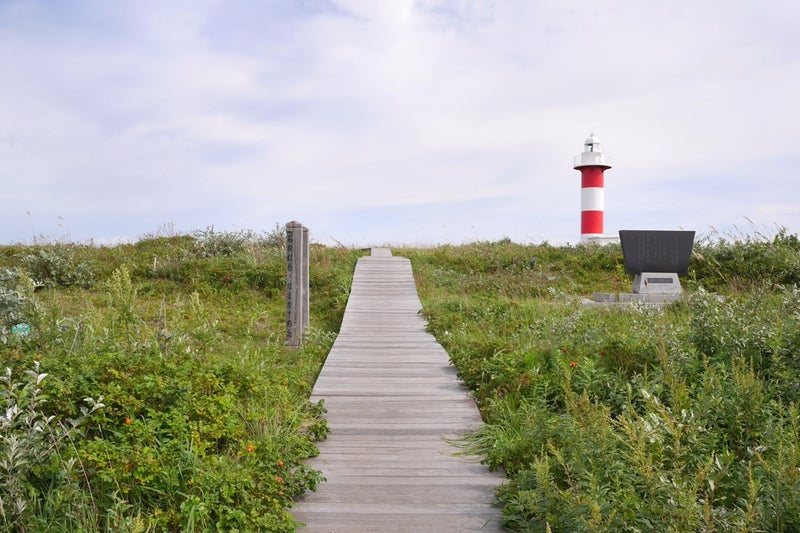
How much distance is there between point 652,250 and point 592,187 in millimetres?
11175

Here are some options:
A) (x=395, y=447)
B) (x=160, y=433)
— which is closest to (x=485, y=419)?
(x=395, y=447)

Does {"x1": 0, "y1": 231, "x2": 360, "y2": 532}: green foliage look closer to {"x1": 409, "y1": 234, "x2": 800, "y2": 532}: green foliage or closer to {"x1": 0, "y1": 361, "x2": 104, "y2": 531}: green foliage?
{"x1": 0, "y1": 361, "x2": 104, "y2": 531}: green foliage

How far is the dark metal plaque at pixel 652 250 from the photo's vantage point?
14602 millimetres

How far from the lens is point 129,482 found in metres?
3.49

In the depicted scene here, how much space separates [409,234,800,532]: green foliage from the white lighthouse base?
9.12ft

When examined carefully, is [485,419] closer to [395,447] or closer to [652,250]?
[395,447]

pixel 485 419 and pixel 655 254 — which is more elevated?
pixel 655 254

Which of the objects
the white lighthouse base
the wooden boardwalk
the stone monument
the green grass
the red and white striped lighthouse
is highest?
the red and white striped lighthouse

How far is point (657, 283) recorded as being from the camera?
14.5m

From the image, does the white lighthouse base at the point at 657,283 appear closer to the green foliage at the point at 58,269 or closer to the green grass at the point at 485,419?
the green grass at the point at 485,419

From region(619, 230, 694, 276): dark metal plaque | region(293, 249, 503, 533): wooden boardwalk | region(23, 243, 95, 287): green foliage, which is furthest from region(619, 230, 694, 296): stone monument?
region(23, 243, 95, 287): green foliage

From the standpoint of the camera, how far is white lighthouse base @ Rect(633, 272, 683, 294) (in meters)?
14.4

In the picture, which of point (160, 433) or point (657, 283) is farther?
point (657, 283)

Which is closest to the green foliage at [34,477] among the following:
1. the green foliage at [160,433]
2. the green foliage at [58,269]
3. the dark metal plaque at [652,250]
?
the green foliage at [160,433]
